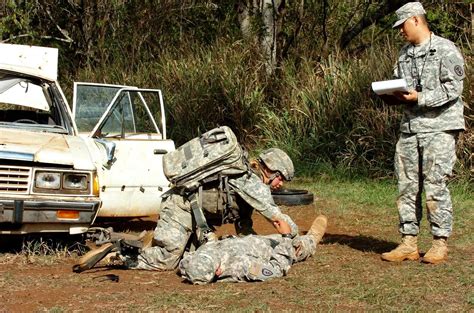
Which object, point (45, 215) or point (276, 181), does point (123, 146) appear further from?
point (276, 181)

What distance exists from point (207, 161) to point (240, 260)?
0.78 meters

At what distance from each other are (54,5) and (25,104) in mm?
11925

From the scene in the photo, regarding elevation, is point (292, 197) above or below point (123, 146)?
below

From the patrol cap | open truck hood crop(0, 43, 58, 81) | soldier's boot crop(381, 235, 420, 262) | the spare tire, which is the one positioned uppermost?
the patrol cap

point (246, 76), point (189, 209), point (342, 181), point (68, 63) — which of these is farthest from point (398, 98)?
point (68, 63)

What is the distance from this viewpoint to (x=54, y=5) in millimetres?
19656

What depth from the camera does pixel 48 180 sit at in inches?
271

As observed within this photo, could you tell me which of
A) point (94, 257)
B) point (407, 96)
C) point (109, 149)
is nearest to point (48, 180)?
point (94, 257)

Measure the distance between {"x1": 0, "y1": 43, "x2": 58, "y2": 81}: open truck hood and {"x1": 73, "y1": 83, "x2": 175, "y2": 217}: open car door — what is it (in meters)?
0.54

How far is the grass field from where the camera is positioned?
563cm

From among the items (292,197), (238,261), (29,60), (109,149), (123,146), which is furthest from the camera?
(292,197)

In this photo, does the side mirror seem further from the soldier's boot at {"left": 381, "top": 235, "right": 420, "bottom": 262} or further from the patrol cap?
the patrol cap

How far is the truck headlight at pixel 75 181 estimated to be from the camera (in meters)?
6.95

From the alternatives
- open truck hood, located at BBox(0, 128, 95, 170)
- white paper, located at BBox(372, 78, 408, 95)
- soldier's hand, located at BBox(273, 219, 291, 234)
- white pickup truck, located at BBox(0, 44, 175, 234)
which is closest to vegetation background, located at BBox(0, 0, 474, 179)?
white pickup truck, located at BBox(0, 44, 175, 234)
